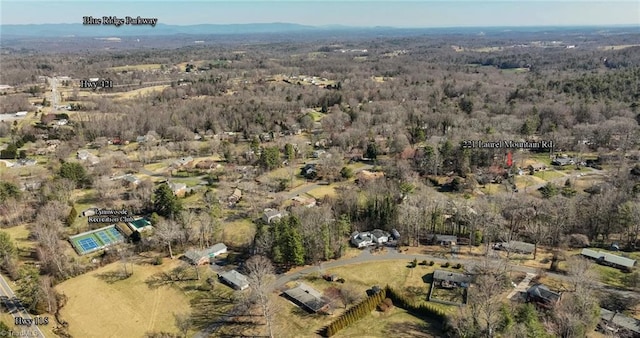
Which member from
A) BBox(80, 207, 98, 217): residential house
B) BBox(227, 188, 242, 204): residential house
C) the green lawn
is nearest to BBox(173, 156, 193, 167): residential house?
BBox(227, 188, 242, 204): residential house

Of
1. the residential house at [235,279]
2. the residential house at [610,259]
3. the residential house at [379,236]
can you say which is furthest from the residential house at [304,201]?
the residential house at [610,259]

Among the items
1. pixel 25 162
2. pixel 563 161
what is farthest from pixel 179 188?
pixel 563 161

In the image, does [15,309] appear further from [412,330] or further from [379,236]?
[379,236]

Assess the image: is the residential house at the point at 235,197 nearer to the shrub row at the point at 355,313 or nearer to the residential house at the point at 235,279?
the residential house at the point at 235,279

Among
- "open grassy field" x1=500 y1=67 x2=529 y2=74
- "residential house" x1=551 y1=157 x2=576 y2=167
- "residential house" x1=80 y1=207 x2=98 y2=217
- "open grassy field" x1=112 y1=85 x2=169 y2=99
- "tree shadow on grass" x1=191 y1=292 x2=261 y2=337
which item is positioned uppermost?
"open grassy field" x1=500 y1=67 x2=529 y2=74

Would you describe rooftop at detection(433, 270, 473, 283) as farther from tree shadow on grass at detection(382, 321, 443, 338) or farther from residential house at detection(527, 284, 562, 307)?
tree shadow on grass at detection(382, 321, 443, 338)

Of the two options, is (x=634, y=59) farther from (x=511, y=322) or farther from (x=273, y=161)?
(x=511, y=322)

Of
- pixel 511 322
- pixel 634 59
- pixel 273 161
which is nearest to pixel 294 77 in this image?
pixel 273 161

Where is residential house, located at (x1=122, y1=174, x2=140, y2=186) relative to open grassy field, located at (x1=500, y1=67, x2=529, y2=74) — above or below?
below
